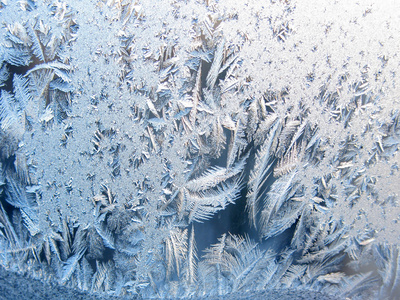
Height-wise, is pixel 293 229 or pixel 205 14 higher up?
pixel 205 14

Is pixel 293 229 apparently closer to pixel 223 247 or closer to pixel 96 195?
pixel 223 247

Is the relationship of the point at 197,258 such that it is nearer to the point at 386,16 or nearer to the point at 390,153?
the point at 390,153

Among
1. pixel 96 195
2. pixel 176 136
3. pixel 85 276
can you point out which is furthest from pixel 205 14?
pixel 85 276

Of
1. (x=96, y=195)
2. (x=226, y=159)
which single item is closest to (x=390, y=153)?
(x=226, y=159)

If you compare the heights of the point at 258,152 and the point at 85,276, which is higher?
the point at 258,152

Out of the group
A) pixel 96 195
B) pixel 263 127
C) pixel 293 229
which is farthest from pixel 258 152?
pixel 96 195

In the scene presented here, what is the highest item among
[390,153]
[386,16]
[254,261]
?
[386,16]
